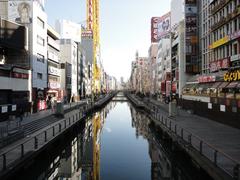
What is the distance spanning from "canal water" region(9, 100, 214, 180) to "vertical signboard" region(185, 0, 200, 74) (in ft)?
92.0

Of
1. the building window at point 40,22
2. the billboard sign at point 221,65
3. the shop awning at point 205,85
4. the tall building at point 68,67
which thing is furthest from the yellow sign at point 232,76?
the tall building at point 68,67

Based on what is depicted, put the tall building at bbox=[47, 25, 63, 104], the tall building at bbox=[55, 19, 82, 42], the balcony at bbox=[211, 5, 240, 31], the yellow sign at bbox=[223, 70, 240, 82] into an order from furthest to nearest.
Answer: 1. the tall building at bbox=[55, 19, 82, 42]
2. the tall building at bbox=[47, 25, 63, 104]
3. the balcony at bbox=[211, 5, 240, 31]
4. the yellow sign at bbox=[223, 70, 240, 82]

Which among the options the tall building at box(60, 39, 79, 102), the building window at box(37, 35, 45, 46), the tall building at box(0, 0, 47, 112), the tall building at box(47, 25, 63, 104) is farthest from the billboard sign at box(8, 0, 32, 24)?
the tall building at box(60, 39, 79, 102)

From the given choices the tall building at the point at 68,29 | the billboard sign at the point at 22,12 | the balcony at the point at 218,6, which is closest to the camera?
the balcony at the point at 218,6

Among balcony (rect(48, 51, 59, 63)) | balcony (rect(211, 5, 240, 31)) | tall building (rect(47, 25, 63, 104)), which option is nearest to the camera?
balcony (rect(211, 5, 240, 31))

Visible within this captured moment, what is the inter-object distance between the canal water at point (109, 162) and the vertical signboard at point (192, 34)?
2806cm

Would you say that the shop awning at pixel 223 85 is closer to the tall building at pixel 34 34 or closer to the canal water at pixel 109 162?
the canal water at pixel 109 162

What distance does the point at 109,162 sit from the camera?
26359 millimetres

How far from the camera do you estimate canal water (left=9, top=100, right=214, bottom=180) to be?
2136cm

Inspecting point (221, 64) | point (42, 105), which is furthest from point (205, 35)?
point (42, 105)

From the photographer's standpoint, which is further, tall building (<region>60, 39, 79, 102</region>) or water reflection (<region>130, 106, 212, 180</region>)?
tall building (<region>60, 39, 79, 102</region>)

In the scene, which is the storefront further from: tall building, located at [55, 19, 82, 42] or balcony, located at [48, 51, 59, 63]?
tall building, located at [55, 19, 82, 42]

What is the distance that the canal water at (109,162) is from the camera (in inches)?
841

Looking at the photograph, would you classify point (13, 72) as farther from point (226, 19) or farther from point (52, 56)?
point (226, 19)
